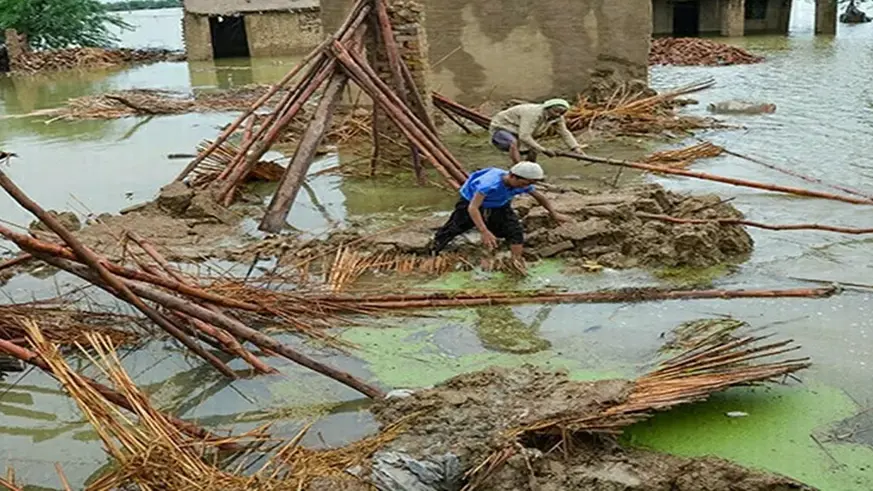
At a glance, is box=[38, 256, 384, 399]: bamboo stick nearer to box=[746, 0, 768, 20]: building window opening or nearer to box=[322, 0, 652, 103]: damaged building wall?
box=[322, 0, 652, 103]: damaged building wall

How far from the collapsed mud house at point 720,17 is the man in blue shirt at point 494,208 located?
25.4 m

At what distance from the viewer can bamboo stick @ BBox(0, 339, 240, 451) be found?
4.23m

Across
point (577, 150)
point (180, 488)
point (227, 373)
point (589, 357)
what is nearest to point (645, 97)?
point (577, 150)

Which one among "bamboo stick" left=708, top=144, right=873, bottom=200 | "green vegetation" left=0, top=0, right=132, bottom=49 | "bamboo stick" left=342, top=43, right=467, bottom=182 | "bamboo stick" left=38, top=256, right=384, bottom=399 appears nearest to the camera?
"bamboo stick" left=38, top=256, right=384, bottom=399

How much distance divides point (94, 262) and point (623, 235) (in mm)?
4462

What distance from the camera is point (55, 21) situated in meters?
31.3

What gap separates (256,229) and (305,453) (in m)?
4.66

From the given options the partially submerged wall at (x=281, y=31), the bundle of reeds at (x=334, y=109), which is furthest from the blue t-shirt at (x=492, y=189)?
the partially submerged wall at (x=281, y=31)

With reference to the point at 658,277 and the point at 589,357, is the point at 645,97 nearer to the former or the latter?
the point at 658,277

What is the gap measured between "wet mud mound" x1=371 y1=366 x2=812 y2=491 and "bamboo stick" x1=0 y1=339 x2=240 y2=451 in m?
0.92

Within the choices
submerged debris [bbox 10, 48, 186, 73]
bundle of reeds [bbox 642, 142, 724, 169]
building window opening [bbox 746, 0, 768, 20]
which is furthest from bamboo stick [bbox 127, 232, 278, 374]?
building window opening [bbox 746, 0, 768, 20]

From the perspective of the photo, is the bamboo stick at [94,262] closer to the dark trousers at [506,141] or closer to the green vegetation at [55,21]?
the dark trousers at [506,141]

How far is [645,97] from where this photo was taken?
13648mm

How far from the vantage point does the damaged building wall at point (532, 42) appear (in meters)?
13.4
